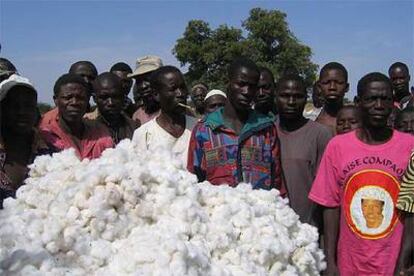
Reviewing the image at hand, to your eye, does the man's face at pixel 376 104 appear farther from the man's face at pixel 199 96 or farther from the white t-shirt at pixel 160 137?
the man's face at pixel 199 96

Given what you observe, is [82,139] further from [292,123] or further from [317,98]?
[317,98]

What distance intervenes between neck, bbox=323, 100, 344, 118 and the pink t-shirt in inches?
51.6

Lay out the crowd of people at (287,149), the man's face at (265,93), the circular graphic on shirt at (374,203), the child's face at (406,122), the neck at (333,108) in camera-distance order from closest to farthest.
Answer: the crowd of people at (287,149) < the circular graphic on shirt at (374,203) < the child's face at (406,122) < the neck at (333,108) < the man's face at (265,93)

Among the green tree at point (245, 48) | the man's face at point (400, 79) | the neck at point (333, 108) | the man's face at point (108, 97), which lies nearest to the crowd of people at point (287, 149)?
the man's face at point (108, 97)

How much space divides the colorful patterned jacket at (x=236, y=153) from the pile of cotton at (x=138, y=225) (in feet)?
2.36

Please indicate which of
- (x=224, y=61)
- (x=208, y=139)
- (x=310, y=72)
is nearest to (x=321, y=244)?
(x=208, y=139)

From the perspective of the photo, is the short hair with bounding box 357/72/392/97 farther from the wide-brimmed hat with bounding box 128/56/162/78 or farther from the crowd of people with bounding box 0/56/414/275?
the wide-brimmed hat with bounding box 128/56/162/78

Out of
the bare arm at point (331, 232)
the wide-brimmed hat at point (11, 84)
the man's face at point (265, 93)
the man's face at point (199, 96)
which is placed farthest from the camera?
the man's face at point (199, 96)

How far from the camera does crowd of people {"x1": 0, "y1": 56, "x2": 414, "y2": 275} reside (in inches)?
118

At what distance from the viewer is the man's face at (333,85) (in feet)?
15.1

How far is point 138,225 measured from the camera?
87.6 inches

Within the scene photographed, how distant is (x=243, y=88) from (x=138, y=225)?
4.91 ft

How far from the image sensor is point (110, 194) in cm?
217

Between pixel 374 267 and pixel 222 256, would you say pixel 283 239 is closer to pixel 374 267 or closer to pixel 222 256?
pixel 222 256
